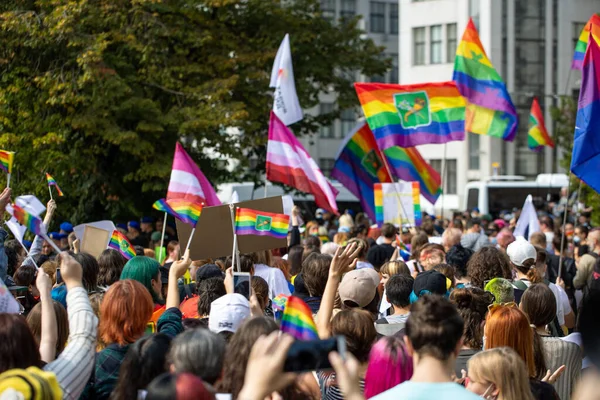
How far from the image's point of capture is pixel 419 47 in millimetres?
54250

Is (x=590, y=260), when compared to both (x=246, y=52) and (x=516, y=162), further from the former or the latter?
(x=516, y=162)

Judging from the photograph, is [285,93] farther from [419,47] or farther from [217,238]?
Result: [419,47]

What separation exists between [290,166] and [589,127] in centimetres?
Answer: 466

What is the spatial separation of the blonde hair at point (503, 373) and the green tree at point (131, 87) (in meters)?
16.5

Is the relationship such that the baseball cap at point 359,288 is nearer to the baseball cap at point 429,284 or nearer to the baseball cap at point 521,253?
the baseball cap at point 429,284

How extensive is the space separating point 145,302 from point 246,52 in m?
19.5

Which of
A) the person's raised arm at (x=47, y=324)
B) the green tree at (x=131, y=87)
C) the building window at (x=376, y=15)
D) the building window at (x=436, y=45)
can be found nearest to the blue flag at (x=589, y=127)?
the person's raised arm at (x=47, y=324)

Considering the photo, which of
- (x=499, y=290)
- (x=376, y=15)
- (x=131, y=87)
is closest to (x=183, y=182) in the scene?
(x=499, y=290)

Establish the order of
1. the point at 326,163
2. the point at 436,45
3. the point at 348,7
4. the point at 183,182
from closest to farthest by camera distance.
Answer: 1. the point at 183,182
2. the point at 436,45
3. the point at 326,163
4. the point at 348,7

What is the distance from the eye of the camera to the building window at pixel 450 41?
5294 centimetres

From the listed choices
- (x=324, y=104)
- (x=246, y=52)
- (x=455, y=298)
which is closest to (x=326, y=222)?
(x=246, y=52)

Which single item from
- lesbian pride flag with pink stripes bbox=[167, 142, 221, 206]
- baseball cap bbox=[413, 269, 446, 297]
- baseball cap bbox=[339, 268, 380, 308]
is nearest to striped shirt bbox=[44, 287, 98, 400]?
baseball cap bbox=[339, 268, 380, 308]

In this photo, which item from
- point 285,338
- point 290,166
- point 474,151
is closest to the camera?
point 285,338

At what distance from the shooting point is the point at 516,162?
51.6 metres
